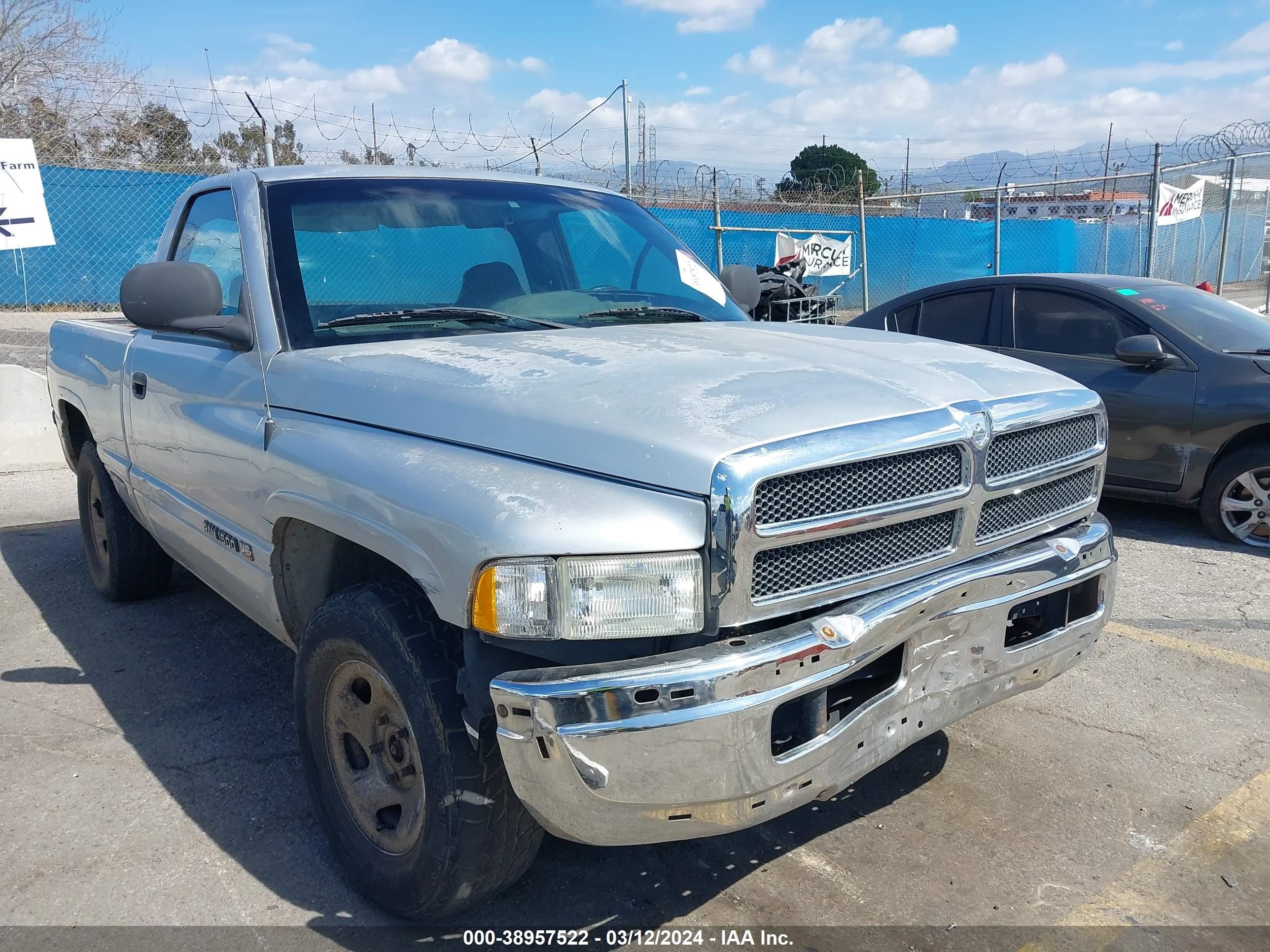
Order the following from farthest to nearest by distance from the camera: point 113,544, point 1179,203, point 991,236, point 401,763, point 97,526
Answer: point 991,236, point 1179,203, point 97,526, point 113,544, point 401,763

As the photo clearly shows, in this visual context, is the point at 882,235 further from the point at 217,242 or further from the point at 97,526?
the point at 217,242

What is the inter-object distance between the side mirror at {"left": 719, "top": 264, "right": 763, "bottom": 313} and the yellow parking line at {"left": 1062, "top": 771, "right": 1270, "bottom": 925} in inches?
93.8

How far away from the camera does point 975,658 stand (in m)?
2.49

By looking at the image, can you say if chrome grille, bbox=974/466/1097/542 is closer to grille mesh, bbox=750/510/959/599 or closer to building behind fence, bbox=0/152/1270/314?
Result: grille mesh, bbox=750/510/959/599

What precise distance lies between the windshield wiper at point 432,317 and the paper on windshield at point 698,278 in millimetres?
742

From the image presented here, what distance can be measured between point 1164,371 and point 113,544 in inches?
233

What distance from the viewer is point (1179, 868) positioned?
2822mm

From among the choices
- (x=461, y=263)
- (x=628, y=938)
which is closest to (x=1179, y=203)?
(x=461, y=263)

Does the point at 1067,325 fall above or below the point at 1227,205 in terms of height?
below

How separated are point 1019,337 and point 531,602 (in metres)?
5.61

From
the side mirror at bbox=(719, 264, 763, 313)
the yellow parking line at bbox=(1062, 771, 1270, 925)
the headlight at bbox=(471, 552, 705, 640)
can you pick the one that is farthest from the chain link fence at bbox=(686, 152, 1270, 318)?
the headlight at bbox=(471, 552, 705, 640)

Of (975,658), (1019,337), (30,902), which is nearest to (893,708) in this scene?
(975,658)

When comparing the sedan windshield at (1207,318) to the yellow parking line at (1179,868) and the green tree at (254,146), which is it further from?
the green tree at (254,146)

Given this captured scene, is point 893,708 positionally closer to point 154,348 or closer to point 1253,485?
point 154,348
